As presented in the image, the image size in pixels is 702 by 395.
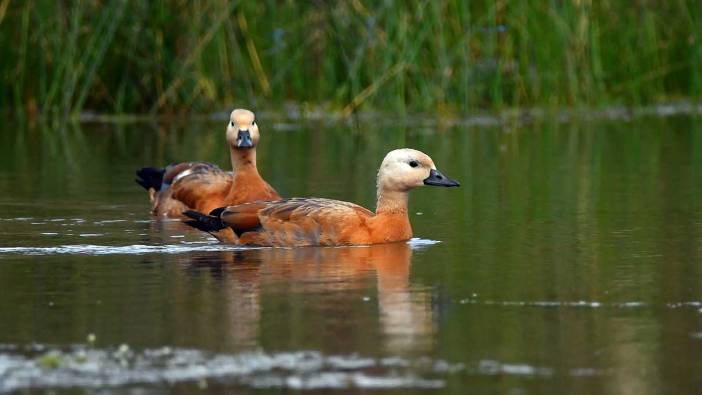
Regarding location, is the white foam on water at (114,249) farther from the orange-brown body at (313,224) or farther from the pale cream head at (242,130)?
the pale cream head at (242,130)

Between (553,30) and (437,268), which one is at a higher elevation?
(553,30)

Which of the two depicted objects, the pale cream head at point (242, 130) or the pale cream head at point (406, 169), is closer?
the pale cream head at point (406, 169)

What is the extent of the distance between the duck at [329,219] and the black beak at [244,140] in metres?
1.47

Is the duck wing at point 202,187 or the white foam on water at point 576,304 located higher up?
the duck wing at point 202,187

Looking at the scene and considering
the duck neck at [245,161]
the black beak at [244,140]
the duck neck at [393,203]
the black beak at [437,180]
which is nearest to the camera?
the duck neck at [393,203]

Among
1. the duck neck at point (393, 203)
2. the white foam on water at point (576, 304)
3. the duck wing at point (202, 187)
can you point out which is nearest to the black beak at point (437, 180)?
the duck neck at point (393, 203)

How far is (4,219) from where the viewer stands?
1316cm

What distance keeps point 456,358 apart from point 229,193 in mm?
6433

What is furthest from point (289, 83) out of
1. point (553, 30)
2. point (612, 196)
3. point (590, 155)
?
point (612, 196)

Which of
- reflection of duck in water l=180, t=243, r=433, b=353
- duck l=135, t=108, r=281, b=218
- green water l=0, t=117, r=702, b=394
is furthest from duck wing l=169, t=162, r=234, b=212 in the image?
reflection of duck in water l=180, t=243, r=433, b=353

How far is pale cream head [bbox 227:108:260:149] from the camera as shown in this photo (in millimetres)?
13438

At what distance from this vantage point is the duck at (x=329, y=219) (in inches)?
447

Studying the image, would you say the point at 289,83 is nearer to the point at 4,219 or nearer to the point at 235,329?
the point at 4,219

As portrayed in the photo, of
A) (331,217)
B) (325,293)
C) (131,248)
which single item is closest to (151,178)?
(131,248)
